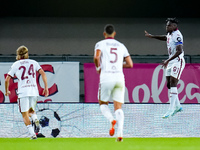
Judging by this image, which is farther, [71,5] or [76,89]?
[71,5]

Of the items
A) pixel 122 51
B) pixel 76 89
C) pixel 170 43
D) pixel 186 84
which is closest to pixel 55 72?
pixel 76 89

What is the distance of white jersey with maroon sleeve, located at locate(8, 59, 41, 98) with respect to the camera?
11.0m

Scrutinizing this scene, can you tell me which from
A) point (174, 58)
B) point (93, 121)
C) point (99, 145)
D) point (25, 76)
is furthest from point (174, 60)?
point (99, 145)

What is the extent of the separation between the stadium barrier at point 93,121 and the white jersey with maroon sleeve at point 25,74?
1.64 metres

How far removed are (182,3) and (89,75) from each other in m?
5.11

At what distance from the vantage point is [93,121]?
12.7 meters

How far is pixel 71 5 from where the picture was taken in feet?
63.7

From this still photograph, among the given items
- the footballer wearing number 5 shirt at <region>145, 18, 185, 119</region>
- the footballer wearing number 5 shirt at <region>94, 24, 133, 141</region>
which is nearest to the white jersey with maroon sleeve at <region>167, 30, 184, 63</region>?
the footballer wearing number 5 shirt at <region>145, 18, 185, 119</region>

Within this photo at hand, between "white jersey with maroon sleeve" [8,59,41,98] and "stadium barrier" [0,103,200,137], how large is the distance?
1641 mm

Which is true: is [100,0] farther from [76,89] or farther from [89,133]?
[89,133]

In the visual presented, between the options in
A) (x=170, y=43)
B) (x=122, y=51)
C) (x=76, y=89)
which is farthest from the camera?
(x=76, y=89)

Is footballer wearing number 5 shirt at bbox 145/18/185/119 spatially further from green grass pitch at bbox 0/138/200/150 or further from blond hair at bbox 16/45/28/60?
blond hair at bbox 16/45/28/60

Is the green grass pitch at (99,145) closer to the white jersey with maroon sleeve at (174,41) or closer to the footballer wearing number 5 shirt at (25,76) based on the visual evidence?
the footballer wearing number 5 shirt at (25,76)

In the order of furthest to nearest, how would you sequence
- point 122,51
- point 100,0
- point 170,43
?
1. point 100,0
2. point 170,43
3. point 122,51
